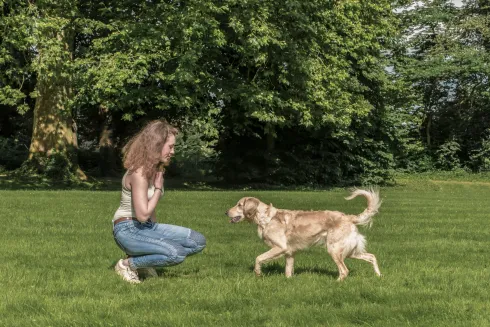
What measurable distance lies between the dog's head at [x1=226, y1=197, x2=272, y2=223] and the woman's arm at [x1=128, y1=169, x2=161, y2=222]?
4.89ft

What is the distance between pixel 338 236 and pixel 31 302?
11.6 feet

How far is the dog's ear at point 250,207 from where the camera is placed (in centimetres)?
832

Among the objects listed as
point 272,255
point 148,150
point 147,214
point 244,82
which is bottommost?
point 272,255

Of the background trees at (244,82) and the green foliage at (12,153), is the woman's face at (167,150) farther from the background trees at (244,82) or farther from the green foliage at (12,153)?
the green foliage at (12,153)

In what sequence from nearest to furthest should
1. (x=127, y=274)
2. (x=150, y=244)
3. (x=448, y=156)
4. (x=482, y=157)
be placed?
1. (x=150, y=244)
2. (x=127, y=274)
3. (x=482, y=157)
4. (x=448, y=156)

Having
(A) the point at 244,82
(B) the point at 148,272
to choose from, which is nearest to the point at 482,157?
A: (A) the point at 244,82

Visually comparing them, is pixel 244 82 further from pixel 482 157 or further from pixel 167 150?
pixel 482 157

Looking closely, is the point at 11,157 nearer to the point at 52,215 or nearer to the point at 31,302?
the point at 52,215

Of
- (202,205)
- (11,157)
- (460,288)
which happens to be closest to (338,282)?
(460,288)

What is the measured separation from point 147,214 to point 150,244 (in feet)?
1.55

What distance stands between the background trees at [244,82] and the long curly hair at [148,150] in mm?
15554

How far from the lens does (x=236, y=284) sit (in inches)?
292

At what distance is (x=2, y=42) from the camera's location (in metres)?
23.1

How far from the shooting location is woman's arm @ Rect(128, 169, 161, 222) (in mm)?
7102
